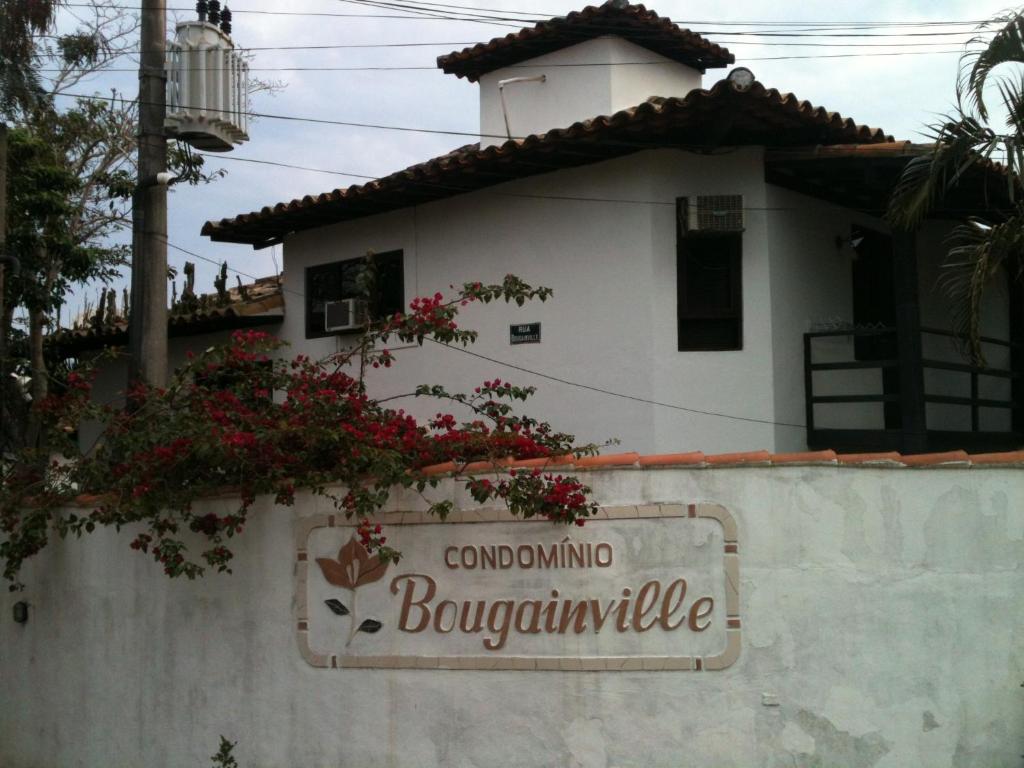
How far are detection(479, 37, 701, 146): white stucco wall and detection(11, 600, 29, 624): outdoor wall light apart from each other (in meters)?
7.49

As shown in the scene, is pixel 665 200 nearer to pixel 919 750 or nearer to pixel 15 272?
pixel 919 750

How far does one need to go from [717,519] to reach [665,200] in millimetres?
4601

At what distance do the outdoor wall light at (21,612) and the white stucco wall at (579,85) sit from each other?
7.49m

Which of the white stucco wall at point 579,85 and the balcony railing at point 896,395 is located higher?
the white stucco wall at point 579,85

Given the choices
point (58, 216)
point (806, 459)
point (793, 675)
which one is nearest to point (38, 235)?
point (58, 216)

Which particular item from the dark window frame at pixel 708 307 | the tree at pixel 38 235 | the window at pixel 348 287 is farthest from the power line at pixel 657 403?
the tree at pixel 38 235

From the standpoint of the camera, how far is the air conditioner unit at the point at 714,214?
11617 millimetres

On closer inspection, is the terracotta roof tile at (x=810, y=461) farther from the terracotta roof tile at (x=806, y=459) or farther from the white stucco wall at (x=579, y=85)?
the white stucco wall at (x=579, y=85)

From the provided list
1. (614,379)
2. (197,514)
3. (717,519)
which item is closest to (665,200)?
A: (614,379)

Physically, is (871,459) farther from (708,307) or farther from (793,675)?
(708,307)

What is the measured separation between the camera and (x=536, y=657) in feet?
27.9

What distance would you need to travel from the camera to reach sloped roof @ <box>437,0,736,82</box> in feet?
48.5

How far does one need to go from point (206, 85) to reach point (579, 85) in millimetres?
5273

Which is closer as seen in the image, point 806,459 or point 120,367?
point 806,459
